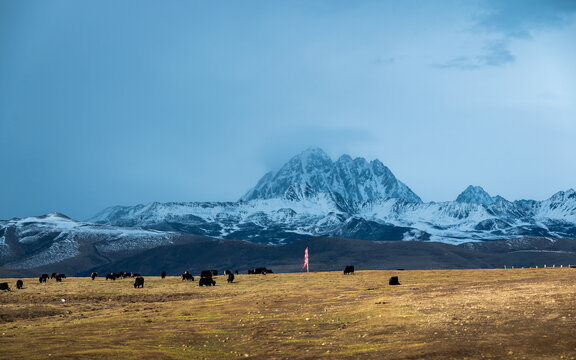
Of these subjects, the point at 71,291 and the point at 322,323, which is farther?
the point at 71,291

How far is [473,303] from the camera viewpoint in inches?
1415

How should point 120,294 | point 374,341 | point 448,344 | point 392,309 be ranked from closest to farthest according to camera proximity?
point 448,344 → point 374,341 → point 392,309 → point 120,294

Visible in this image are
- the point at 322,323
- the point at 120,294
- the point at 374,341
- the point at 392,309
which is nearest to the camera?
the point at 374,341

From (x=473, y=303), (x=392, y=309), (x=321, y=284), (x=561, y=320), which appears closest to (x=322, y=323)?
(x=392, y=309)

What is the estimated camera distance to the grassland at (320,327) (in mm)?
26094

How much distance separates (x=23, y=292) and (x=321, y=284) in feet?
103

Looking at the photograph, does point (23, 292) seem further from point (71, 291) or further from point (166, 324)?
point (166, 324)

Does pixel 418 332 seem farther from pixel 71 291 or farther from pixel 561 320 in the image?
pixel 71 291

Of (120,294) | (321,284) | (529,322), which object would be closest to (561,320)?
(529,322)

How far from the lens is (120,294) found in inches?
2479

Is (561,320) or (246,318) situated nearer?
(561,320)

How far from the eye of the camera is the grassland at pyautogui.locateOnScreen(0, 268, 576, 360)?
85.6 feet

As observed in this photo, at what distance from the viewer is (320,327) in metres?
33.3

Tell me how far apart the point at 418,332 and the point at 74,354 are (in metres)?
15.3
